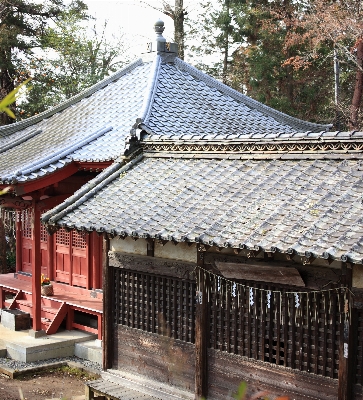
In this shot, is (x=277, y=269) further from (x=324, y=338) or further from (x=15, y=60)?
(x=15, y=60)

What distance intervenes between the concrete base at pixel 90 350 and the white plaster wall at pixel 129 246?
3.63 metres

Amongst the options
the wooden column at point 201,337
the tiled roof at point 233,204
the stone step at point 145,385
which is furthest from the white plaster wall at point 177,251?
the stone step at point 145,385

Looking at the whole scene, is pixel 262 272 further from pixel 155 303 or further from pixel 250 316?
pixel 155 303

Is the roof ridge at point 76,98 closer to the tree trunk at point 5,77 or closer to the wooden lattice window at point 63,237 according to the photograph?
the wooden lattice window at point 63,237

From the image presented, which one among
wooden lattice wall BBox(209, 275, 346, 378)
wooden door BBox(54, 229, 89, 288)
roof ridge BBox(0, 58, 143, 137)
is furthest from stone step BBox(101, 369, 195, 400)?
roof ridge BBox(0, 58, 143, 137)

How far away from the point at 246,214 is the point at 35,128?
10515mm

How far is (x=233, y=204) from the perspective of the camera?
839 centimetres

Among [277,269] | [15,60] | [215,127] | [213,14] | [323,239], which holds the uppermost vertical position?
[213,14]

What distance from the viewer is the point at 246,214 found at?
798 cm

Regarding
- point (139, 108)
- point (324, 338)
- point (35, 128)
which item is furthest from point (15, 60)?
point (324, 338)

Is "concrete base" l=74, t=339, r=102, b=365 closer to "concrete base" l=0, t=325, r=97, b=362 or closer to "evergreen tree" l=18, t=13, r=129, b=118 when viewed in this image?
"concrete base" l=0, t=325, r=97, b=362

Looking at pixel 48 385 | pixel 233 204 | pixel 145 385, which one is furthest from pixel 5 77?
pixel 233 204

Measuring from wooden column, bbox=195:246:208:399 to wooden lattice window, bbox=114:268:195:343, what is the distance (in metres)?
0.21

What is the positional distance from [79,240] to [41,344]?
10.4ft
